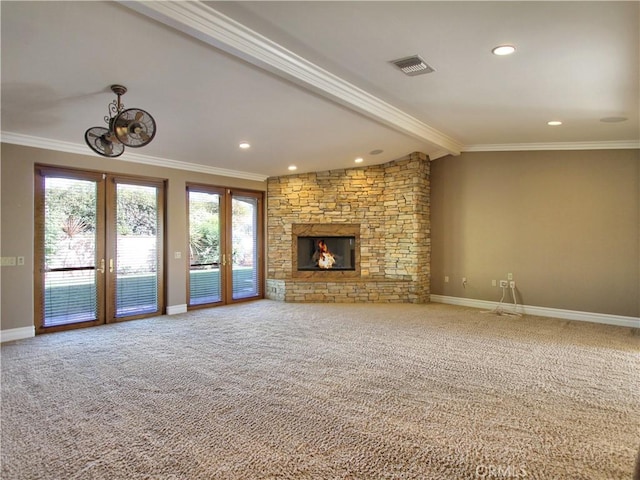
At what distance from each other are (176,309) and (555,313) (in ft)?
20.8

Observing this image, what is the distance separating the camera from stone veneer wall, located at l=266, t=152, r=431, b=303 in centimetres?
761

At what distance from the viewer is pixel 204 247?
24.1ft

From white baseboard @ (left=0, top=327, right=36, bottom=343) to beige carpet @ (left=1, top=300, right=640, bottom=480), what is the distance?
0.20 meters

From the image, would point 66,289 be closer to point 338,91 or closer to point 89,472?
point 89,472

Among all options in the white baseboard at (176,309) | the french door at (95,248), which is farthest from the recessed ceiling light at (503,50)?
the white baseboard at (176,309)

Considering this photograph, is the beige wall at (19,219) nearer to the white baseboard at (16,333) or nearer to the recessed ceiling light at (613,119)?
the white baseboard at (16,333)

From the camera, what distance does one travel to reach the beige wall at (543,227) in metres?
5.91

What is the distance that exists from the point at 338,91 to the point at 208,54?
137cm

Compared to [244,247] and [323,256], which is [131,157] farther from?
[323,256]

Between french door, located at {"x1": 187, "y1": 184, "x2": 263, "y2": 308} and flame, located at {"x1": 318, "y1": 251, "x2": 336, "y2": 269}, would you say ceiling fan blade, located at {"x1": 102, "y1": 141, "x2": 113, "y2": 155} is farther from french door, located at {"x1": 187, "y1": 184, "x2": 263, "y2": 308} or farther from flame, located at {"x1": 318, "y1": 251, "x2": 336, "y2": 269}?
flame, located at {"x1": 318, "y1": 251, "x2": 336, "y2": 269}

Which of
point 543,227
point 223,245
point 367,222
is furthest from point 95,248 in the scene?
point 543,227

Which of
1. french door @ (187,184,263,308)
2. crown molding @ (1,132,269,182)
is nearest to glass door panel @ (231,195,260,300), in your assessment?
french door @ (187,184,263,308)

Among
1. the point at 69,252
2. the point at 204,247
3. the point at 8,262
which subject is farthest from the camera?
the point at 204,247

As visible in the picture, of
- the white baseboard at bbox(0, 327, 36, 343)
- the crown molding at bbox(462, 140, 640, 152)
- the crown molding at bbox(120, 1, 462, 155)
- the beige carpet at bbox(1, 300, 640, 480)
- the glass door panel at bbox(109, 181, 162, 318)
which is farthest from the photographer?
the glass door panel at bbox(109, 181, 162, 318)
